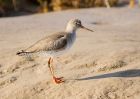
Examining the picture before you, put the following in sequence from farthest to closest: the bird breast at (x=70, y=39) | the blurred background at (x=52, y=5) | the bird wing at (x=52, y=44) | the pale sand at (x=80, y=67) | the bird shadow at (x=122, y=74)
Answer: the blurred background at (x=52, y=5), the bird shadow at (x=122, y=74), the bird breast at (x=70, y=39), the bird wing at (x=52, y=44), the pale sand at (x=80, y=67)

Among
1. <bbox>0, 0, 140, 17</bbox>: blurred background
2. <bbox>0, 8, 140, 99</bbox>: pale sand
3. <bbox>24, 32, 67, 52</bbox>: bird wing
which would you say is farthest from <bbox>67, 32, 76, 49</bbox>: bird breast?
<bbox>0, 0, 140, 17</bbox>: blurred background

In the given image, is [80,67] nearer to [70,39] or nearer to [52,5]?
[70,39]

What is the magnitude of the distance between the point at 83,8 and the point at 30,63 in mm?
7946

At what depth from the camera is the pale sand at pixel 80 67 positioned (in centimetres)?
932

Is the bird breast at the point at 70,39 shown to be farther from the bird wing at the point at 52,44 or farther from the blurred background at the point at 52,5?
the blurred background at the point at 52,5

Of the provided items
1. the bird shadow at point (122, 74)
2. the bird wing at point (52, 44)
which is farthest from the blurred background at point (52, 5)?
the bird wing at point (52, 44)

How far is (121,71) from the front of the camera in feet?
33.0

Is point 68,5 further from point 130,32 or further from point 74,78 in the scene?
point 74,78

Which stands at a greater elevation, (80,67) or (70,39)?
(70,39)

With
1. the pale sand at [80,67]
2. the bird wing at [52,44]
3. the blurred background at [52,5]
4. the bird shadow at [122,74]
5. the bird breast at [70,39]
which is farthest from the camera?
the blurred background at [52,5]

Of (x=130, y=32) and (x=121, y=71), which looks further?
(x=130, y=32)

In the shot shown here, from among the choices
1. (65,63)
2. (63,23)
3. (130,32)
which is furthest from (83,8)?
(65,63)

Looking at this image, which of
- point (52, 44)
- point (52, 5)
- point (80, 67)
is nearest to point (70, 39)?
point (52, 44)

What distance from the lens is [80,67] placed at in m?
10.5
